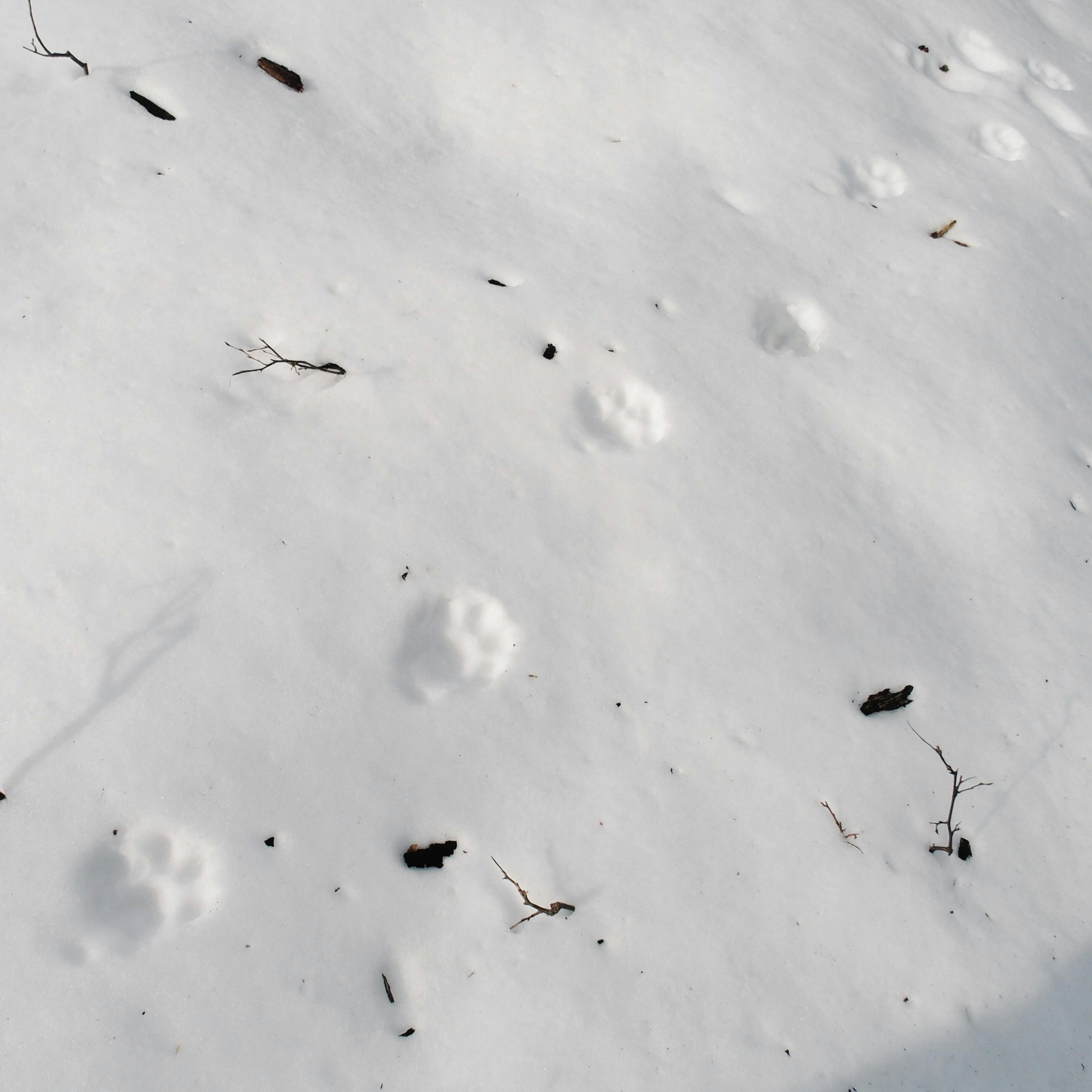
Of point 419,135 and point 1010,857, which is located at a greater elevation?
point 419,135

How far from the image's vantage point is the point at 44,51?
1.74 meters

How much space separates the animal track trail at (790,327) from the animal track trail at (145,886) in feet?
5.42

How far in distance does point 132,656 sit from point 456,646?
22.4 inches

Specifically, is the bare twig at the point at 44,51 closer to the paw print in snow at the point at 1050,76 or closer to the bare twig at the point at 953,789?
the bare twig at the point at 953,789

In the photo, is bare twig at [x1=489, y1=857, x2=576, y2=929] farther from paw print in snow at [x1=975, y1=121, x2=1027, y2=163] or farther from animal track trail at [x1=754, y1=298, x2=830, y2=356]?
paw print in snow at [x1=975, y1=121, x2=1027, y2=163]

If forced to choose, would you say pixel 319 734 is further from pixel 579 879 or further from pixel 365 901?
pixel 579 879

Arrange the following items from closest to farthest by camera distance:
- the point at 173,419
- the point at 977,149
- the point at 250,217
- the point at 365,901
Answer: the point at 365,901, the point at 173,419, the point at 250,217, the point at 977,149

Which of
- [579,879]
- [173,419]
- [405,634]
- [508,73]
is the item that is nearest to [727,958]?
[579,879]

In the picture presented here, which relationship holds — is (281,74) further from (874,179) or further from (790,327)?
(874,179)

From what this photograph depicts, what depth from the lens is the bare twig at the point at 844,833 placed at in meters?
1.34

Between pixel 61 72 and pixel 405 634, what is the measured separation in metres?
1.63

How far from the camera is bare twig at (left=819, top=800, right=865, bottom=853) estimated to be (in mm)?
1342

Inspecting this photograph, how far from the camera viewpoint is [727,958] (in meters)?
1.23

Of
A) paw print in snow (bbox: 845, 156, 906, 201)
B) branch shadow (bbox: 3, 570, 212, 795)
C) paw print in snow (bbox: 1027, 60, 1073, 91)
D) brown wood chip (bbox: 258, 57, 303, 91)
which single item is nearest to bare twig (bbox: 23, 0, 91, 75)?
brown wood chip (bbox: 258, 57, 303, 91)
